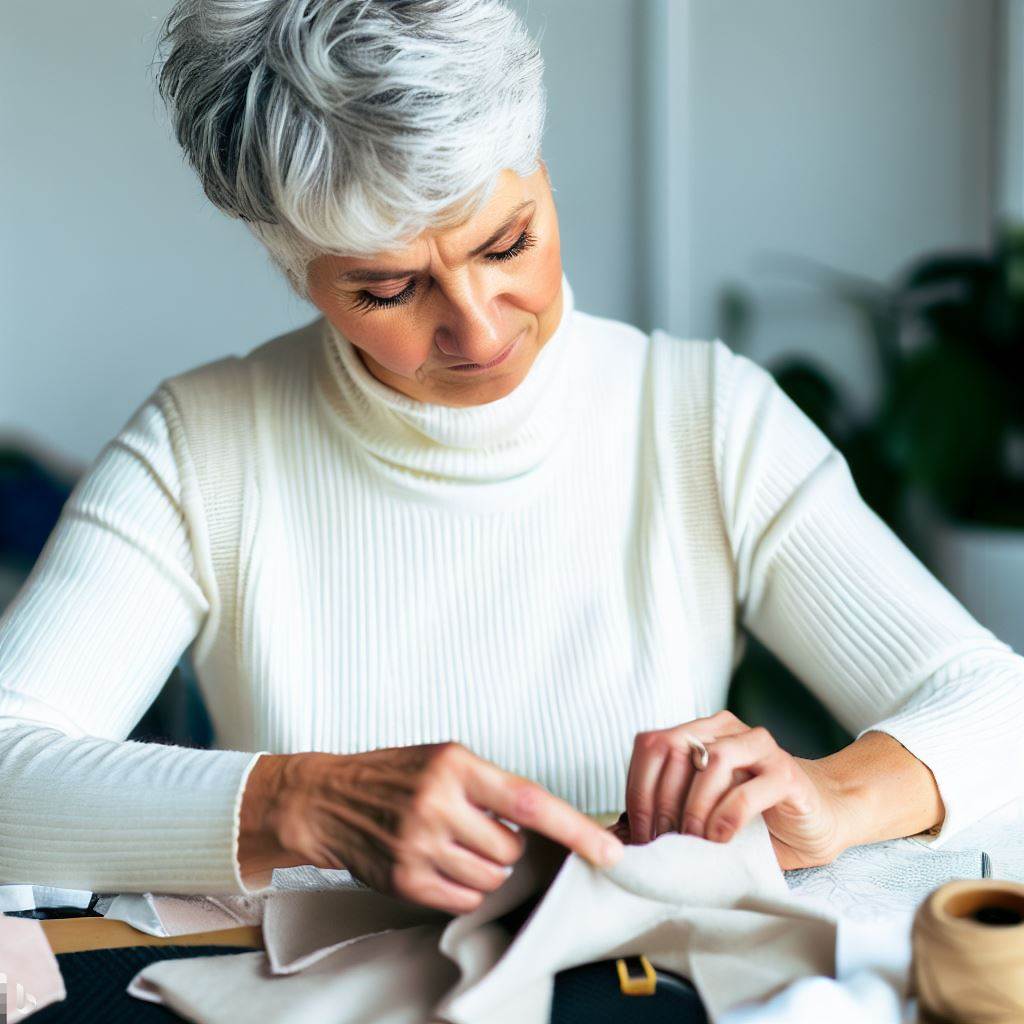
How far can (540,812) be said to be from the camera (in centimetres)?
90

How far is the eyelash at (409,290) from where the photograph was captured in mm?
1212

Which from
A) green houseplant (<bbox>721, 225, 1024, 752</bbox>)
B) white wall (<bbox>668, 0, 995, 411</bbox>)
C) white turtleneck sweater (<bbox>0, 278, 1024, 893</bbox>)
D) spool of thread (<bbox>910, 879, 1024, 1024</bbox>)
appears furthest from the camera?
white wall (<bbox>668, 0, 995, 411</bbox>)

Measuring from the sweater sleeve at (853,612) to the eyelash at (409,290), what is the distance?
330 millimetres

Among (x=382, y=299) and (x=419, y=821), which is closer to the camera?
(x=419, y=821)

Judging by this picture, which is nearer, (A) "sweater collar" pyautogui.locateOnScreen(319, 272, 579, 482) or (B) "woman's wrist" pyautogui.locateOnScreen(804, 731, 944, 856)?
(B) "woman's wrist" pyautogui.locateOnScreen(804, 731, 944, 856)

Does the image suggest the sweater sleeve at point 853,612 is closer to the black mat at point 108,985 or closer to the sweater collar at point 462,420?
the sweater collar at point 462,420

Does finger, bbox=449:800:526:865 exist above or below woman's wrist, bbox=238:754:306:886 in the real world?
above

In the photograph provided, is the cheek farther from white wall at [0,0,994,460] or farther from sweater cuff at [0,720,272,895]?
white wall at [0,0,994,460]

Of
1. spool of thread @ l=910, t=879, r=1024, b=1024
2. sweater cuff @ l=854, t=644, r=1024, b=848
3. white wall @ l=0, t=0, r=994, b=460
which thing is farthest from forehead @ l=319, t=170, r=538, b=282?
white wall @ l=0, t=0, r=994, b=460

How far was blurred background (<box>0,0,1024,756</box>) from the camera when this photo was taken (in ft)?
8.87

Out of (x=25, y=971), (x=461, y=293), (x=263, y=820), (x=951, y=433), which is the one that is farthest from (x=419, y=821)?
(x=951, y=433)

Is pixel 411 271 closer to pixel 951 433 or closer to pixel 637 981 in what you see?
pixel 637 981

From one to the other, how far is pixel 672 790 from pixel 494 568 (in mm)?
483

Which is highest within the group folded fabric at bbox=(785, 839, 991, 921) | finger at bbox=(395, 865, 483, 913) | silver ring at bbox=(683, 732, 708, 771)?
silver ring at bbox=(683, 732, 708, 771)
